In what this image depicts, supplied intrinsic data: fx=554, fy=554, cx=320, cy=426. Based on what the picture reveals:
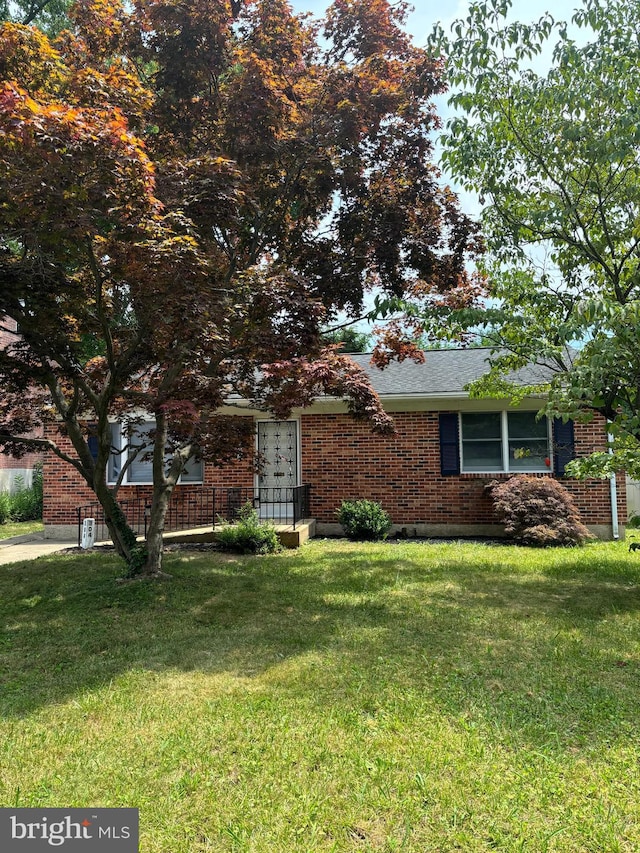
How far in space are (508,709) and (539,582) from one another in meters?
4.19

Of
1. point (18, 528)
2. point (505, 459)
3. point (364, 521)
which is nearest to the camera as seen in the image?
point (364, 521)

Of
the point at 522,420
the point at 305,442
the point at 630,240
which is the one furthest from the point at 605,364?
the point at 305,442

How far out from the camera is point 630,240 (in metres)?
6.80

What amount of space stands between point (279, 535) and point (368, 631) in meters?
5.15

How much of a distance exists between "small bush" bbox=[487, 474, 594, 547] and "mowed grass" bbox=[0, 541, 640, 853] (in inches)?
117

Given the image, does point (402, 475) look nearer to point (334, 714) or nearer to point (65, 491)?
point (65, 491)

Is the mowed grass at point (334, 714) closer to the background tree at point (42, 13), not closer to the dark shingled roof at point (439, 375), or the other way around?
the dark shingled roof at point (439, 375)

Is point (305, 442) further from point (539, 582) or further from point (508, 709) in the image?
point (508, 709)

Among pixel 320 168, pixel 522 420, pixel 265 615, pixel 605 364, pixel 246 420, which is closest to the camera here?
pixel 605 364

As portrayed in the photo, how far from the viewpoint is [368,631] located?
5.51m

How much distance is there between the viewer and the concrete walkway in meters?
10.6

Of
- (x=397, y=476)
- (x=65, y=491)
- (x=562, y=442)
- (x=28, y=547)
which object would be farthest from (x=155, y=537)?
(x=562, y=442)

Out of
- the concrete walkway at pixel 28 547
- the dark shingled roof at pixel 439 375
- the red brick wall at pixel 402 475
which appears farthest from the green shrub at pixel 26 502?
the dark shingled roof at pixel 439 375

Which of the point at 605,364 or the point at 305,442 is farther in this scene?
the point at 305,442
